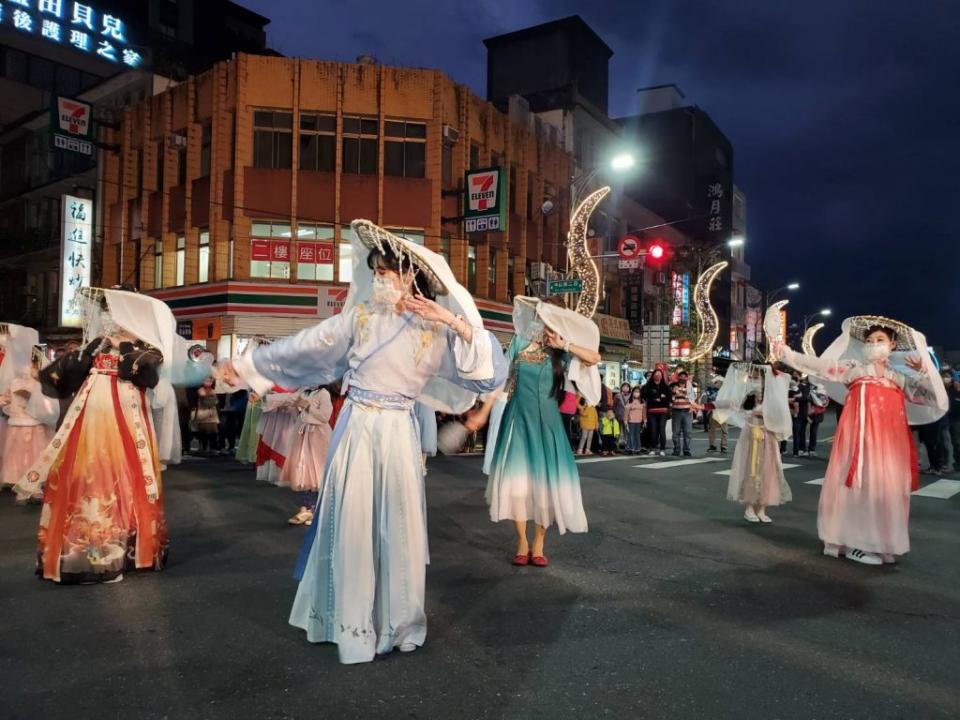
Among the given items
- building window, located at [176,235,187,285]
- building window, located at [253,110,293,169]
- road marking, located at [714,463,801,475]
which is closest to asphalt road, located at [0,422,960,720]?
road marking, located at [714,463,801,475]

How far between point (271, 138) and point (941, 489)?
21.1 metres

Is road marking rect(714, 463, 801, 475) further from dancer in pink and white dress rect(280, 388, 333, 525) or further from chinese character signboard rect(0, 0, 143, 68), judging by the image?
chinese character signboard rect(0, 0, 143, 68)

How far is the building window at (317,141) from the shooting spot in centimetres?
2481

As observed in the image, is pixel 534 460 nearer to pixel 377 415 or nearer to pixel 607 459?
pixel 377 415

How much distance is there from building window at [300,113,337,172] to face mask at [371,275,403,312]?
2192 centimetres

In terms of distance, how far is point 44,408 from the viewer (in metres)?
9.29

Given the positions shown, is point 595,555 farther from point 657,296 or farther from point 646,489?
point 657,296

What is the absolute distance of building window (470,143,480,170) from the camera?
89.5 ft

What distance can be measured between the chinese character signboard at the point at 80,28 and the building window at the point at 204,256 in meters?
16.1

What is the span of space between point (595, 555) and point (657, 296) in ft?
121

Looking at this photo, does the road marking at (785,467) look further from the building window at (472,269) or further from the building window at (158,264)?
the building window at (158,264)

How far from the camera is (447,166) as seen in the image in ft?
85.8

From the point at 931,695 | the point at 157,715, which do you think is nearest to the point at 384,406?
the point at 157,715

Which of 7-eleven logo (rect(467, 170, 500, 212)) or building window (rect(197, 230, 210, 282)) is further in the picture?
building window (rect(197, 230, 210, 282))
